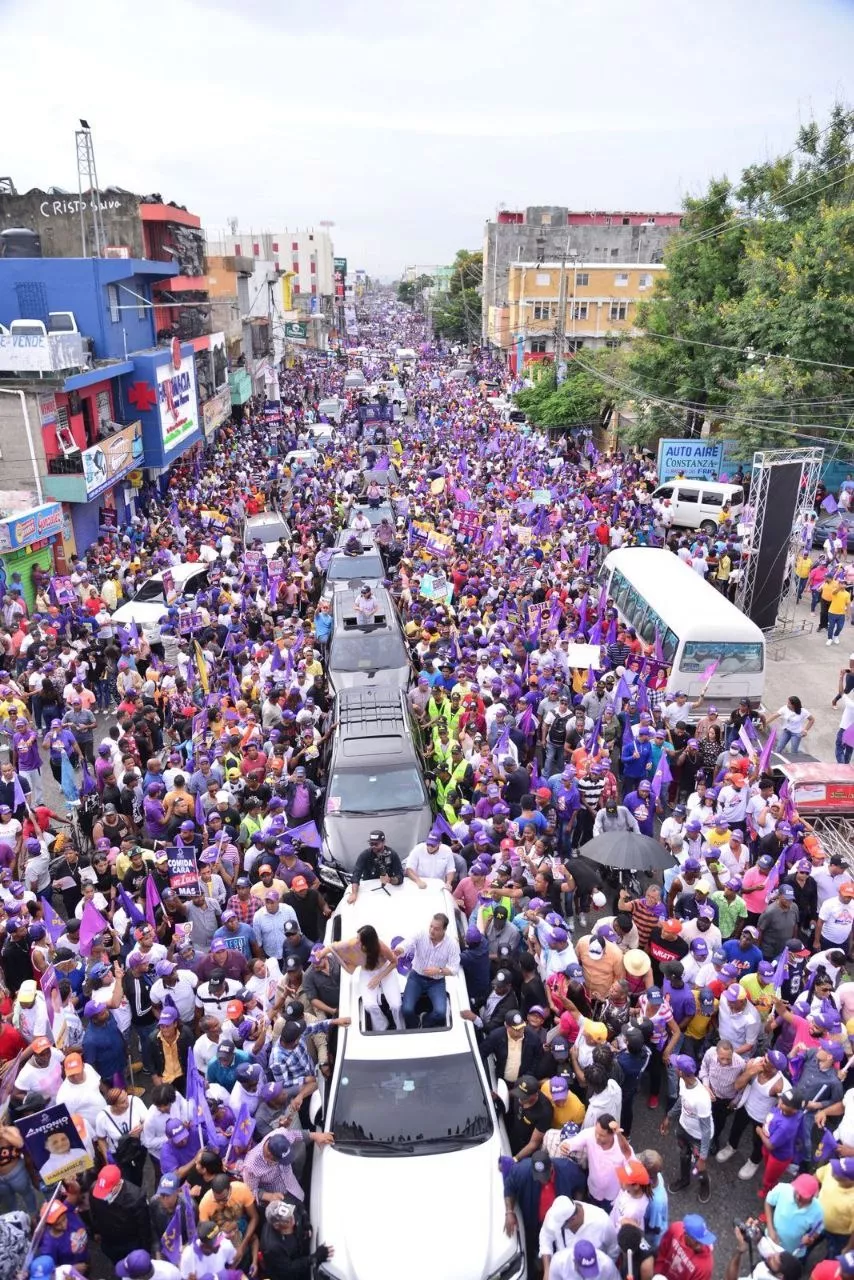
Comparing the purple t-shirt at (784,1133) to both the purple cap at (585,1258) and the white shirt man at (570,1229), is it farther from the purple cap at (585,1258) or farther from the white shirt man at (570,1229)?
the purple cap at (585,1258)

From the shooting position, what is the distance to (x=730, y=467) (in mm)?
26562

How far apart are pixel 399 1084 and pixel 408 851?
3436 millimetres

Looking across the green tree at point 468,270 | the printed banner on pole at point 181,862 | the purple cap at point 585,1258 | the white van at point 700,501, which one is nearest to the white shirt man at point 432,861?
the printed banner on pole at point 181,862

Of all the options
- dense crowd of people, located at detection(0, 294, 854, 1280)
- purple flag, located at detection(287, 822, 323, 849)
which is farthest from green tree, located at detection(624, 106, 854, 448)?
purple flag, located at detection(287, 822, 323, 849)

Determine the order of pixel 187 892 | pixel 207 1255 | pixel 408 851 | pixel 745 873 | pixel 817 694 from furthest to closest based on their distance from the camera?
1. pixel 817 694
2. pixel 408 851
3. pixel 745 873
4. pixel 187 892
5. pixel 207 1255

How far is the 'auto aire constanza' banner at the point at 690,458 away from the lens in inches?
1027

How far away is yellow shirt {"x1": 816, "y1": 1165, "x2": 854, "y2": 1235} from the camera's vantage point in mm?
5297

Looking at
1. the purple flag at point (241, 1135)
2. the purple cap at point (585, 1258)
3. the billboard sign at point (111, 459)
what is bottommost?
the purple flag at point (241, 1135)

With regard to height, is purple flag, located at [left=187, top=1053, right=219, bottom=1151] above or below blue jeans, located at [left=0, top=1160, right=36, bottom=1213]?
above

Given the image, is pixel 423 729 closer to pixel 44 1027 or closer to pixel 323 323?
pixel 44 1027

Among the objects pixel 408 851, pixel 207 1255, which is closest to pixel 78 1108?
pixel 207 1255

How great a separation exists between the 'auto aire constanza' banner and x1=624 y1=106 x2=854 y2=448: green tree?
661 mm

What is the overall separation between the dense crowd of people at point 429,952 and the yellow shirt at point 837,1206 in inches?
0.5

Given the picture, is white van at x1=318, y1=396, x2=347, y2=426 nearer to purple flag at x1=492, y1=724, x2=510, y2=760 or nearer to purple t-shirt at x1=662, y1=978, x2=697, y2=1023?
purple flag at x1=492, y1=724, x2=510, y2=760
